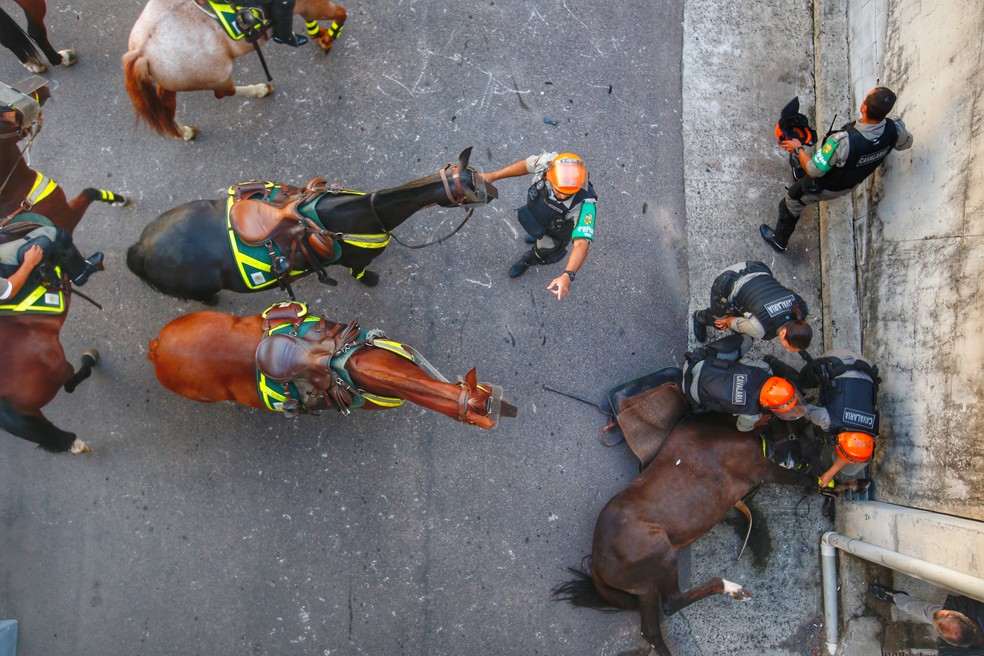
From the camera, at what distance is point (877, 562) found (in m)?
3.95

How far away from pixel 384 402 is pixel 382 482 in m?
1.14

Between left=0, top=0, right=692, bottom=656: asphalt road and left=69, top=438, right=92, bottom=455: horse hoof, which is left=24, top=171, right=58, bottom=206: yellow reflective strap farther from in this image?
left=69, top=438, right=92, bottom=455: horse hoof

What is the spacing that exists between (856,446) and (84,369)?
501 centimetres

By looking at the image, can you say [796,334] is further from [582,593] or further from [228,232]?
[228,232]

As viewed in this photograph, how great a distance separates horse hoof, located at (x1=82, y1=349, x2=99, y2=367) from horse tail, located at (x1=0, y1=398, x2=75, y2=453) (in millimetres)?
555

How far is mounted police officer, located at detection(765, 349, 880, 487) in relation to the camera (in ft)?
11.8

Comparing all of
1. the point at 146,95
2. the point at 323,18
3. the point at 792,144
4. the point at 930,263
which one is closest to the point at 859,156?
the point at 792,144

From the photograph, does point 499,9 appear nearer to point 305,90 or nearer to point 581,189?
point 305,90

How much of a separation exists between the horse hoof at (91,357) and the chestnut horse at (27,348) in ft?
0.97

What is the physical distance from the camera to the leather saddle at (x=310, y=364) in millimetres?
3137

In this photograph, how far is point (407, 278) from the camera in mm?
4480

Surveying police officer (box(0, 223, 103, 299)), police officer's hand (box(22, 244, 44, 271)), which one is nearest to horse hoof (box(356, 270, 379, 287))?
police officer (box(0, 223, 103, 299))

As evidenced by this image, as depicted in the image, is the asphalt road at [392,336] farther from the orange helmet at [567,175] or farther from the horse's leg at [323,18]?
the orange helmet at [567,175]

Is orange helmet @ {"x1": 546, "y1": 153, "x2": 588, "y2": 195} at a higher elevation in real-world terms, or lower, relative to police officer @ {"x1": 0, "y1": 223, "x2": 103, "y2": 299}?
higher
